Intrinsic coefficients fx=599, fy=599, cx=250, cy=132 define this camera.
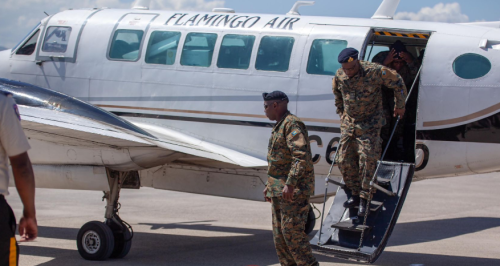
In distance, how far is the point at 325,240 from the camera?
732 cm

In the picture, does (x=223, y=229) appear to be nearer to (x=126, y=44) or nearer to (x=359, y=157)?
(x=126, y=44)

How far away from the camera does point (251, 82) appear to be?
28.7 ft

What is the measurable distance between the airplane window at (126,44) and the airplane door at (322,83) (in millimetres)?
2754

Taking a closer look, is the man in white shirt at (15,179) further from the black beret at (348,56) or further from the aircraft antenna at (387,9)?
the aircraft antenna at (387,9)

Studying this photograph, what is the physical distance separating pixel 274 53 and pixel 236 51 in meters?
0.61

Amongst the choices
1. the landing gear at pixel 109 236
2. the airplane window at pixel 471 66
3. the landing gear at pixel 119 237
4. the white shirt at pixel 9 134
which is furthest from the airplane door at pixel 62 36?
the white shirt at pixel 9 134

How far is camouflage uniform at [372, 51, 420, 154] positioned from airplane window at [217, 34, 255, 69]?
1846mm

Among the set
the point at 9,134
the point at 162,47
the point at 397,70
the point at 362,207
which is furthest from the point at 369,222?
the point at 9,134

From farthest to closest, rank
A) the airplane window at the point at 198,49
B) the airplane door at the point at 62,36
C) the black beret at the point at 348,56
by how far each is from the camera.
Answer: the airplane door at the point at 62,36
the airplane window at the point at 198,49
the black beret at the point at 348,56

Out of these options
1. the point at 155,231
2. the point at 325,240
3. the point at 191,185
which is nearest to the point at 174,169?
the point at 191,185

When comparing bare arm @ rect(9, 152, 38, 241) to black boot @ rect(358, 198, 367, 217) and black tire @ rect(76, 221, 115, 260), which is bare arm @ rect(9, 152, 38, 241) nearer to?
black boot @ rect(358, 198, 367, 217)

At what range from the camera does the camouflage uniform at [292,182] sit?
6.10 meters

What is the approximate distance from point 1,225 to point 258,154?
5.40 m

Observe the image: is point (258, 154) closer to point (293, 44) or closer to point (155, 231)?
point (293, 44)
